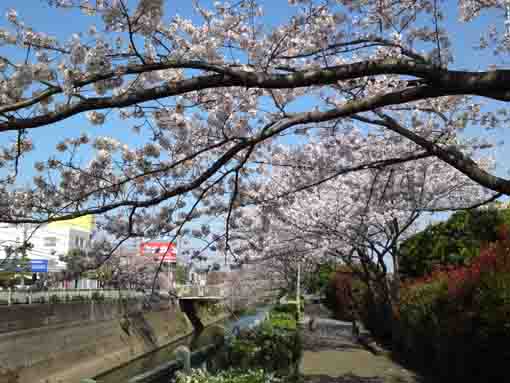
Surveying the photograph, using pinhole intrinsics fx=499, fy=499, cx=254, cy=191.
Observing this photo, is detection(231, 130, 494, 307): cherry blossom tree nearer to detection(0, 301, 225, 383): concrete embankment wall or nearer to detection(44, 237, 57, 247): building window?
detection(0, 301, 225, 383): concrete embankment wall

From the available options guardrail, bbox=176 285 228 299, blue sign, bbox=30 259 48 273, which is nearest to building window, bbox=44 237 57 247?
blue sign, bbox=30 259 48 273

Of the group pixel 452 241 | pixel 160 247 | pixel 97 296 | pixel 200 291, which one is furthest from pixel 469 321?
pixel 200 291

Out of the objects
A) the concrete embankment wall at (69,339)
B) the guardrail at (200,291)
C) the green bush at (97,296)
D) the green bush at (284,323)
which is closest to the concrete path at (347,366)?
the green bush at (284,323)

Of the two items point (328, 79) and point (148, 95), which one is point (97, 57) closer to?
point (148, 95)

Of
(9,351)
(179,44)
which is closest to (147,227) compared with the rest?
(179,44)

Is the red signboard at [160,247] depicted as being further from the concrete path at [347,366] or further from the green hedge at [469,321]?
the green hedge at [469,321]

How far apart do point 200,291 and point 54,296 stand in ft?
73.0

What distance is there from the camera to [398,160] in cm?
558

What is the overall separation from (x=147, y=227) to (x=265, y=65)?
437 centimetres

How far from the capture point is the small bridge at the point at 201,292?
37.8 m

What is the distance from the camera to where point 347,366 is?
11875mm

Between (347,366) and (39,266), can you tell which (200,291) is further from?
(347,366)

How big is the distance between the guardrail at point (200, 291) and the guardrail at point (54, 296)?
34.7 feet

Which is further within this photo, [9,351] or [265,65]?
[9,351]
